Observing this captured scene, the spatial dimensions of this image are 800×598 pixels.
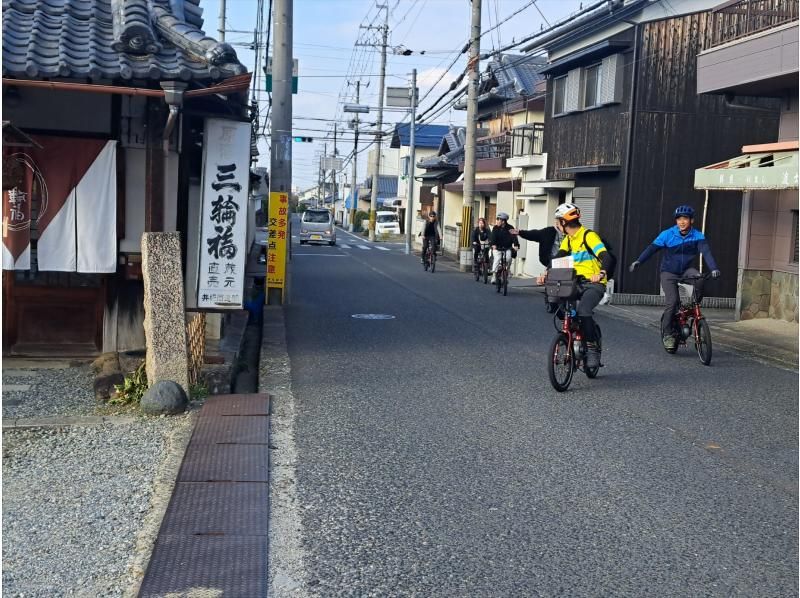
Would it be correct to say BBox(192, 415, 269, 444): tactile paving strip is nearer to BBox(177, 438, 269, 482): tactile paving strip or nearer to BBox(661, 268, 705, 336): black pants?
BBox(177, 438, 269, 482): tactile paving strip

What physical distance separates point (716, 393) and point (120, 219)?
6.86 m

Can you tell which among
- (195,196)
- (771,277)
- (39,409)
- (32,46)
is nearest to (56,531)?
(39,409)

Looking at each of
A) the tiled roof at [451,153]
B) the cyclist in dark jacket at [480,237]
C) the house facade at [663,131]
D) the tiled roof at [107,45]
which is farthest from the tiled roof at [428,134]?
the tiled roof at [107,45]

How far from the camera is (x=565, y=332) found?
9484 millimetres

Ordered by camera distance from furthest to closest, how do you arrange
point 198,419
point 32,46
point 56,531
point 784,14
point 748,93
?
point 748,93 → point 784,14 → point 32,46 → point 198,419 → point 56,531

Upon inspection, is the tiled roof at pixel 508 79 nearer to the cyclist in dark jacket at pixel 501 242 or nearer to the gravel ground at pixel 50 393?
the cyclist in dark jacket at pixel 501 242

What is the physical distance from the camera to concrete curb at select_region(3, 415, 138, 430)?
25.0 feet

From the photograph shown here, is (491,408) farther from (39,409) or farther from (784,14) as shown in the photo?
(784,14)

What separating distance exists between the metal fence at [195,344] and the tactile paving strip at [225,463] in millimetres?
1819

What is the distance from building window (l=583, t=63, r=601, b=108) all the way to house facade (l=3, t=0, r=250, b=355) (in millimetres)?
12910

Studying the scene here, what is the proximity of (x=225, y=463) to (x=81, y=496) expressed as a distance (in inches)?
41.6

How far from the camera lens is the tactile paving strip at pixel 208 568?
4.41 metres

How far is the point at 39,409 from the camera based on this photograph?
324 inches

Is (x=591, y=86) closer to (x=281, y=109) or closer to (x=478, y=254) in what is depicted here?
(x=478, y=254)
